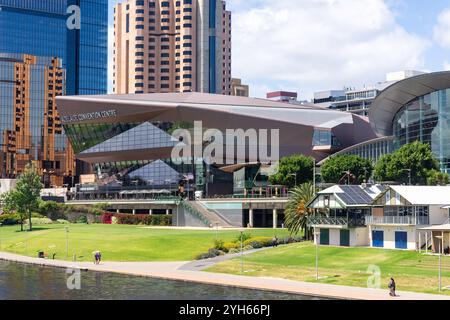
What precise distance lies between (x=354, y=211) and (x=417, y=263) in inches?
620

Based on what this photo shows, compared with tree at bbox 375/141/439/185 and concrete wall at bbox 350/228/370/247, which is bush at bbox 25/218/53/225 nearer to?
tree at bbox 375/141/439/185

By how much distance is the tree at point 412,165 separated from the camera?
116 meters

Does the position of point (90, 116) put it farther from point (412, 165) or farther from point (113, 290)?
point (113, 290)

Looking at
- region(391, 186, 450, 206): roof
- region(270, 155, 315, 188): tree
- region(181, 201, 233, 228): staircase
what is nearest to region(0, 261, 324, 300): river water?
region(391, 186, 450, 206): roof

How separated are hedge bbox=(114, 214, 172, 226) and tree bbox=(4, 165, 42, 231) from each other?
18.2 meters

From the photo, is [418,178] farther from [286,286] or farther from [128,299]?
[128,299]

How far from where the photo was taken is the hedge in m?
135

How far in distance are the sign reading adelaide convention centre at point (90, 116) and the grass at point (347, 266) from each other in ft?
318

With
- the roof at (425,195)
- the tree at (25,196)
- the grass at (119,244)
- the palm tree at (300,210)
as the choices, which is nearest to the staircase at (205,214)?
the grass at (119,244)

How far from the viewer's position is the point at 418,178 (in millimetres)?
116312

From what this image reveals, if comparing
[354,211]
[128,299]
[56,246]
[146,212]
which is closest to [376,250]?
[354,211]

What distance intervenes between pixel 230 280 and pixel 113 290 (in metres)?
10.8

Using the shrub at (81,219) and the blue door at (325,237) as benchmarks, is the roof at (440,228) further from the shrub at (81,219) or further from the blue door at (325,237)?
the shrub at (81,219)

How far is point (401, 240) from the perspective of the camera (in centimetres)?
7725
